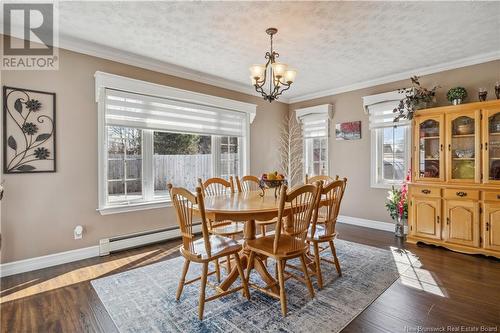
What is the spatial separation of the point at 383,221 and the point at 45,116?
5224 millimetres

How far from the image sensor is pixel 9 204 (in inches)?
111

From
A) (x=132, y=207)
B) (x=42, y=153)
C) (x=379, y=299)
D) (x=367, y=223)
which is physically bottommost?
(x=379, y=299)

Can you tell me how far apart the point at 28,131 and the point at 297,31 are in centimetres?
320

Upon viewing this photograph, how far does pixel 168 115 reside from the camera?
13.3 ft

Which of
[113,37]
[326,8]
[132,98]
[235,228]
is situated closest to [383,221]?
[235,228]

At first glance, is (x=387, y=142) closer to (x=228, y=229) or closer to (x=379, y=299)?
(x=379, y=299)

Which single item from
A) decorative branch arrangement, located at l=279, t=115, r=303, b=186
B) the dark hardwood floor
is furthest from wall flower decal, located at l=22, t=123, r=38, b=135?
decorative branch arrangement, located at l=279, t=115, r=303, b=186

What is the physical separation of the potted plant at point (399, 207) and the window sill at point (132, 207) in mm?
3588

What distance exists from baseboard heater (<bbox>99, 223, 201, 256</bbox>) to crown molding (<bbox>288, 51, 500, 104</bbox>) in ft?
12.7

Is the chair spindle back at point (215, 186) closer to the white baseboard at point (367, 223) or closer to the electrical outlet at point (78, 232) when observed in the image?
the electrical outlet at point (78, 232)

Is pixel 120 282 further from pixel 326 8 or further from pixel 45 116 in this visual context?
pixel 326 8

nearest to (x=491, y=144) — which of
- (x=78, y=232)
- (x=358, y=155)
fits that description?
(x=358, y=155)

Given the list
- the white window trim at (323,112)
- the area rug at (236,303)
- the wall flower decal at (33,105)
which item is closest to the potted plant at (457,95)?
the white window trim at (323,112)

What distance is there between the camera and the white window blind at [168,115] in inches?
139
